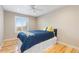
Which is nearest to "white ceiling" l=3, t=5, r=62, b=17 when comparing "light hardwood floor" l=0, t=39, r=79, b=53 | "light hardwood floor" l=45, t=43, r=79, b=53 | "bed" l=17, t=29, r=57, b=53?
"bed" l=17, t=29, r=57, b=53

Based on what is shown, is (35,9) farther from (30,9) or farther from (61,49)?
(61,49)

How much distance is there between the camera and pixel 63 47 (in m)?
1.12

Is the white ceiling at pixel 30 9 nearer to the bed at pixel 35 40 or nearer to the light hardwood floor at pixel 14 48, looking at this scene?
the bed at pixel 35 40

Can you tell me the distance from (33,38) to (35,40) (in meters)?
0.04

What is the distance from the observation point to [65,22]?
1.14 m

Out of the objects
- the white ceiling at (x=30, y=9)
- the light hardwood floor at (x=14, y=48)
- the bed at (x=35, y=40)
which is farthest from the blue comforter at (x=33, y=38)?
the white ceiling at (x=30, y=9)

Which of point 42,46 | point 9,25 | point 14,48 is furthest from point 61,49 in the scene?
point 9,25

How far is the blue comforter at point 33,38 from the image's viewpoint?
1.09m

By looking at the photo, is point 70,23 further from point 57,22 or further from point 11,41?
point 11,41

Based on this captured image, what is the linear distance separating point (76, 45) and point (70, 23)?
1.00ft
